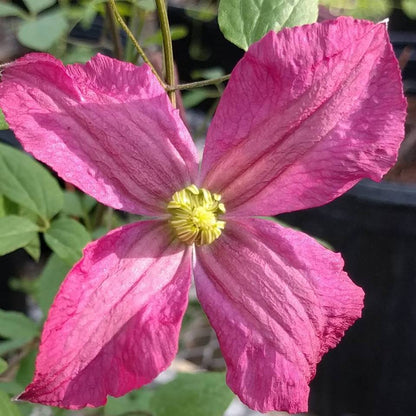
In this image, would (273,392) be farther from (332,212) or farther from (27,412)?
(332,212)

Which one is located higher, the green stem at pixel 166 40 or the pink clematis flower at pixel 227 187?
the green stem at pixel 166 40

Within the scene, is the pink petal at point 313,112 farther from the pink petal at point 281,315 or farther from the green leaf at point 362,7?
the green leaf at point 362,7

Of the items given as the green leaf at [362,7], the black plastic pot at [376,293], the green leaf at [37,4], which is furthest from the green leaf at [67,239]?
the green leaf at [362,7]

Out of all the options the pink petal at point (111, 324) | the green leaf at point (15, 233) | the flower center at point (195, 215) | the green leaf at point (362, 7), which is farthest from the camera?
the green leaf at point (362, 7)

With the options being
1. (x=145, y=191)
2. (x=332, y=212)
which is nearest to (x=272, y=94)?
(x=145, y=191)

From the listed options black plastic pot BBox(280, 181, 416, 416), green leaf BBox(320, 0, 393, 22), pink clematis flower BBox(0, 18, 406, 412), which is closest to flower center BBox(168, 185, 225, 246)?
pink clematis flower BBox(0, 18, 406, 412)

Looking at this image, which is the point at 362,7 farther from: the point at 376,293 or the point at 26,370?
the point at 26,370
